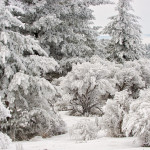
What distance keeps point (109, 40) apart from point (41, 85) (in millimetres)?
17092

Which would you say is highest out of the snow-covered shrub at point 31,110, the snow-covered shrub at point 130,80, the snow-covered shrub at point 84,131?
the snow-covered shrub at point 130,80

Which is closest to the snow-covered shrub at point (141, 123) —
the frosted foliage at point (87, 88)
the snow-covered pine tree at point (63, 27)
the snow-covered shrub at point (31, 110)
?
the snow-covered shrub at point (31, 110)

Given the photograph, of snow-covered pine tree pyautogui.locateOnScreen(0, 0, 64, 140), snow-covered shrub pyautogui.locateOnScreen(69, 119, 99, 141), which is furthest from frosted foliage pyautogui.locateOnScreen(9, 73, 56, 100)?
snow-covered shrub pyautogui.locateOnScreen(69, 119, 99, 141)

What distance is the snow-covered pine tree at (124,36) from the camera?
23.3 m

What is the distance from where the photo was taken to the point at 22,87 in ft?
26.3

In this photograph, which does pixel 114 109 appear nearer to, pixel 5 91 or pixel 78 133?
pixel 78 133

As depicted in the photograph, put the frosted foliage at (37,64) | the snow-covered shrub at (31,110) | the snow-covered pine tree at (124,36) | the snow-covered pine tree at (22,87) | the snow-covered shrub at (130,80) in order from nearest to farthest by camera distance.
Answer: the snow-covered pine tree at (22,87) → the snow-covered shrub at (31,110) → the frosted foliage at (37,64) → the snow-covered shrub at (130,80) → the snow-covered pine tree at (124,36)

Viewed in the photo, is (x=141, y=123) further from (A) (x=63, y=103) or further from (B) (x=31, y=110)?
(A) (x=63, y=103)

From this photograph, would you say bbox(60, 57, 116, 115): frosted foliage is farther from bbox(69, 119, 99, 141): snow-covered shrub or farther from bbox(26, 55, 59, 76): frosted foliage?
bbox(69, 119, 99, 141): snow-covered shrub

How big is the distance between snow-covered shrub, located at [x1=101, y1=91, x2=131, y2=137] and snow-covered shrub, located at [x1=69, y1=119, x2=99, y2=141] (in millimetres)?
315

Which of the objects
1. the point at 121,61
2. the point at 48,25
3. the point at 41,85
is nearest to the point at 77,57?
the point at 48,25

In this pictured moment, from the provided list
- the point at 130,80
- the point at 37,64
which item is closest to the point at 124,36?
the point at 130,80

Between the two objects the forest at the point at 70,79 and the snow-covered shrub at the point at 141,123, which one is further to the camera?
the forest at the point at 70,79

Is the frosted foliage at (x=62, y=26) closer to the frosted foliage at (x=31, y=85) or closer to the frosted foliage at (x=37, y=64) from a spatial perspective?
the frosted foliage at (x=37, y=64)
